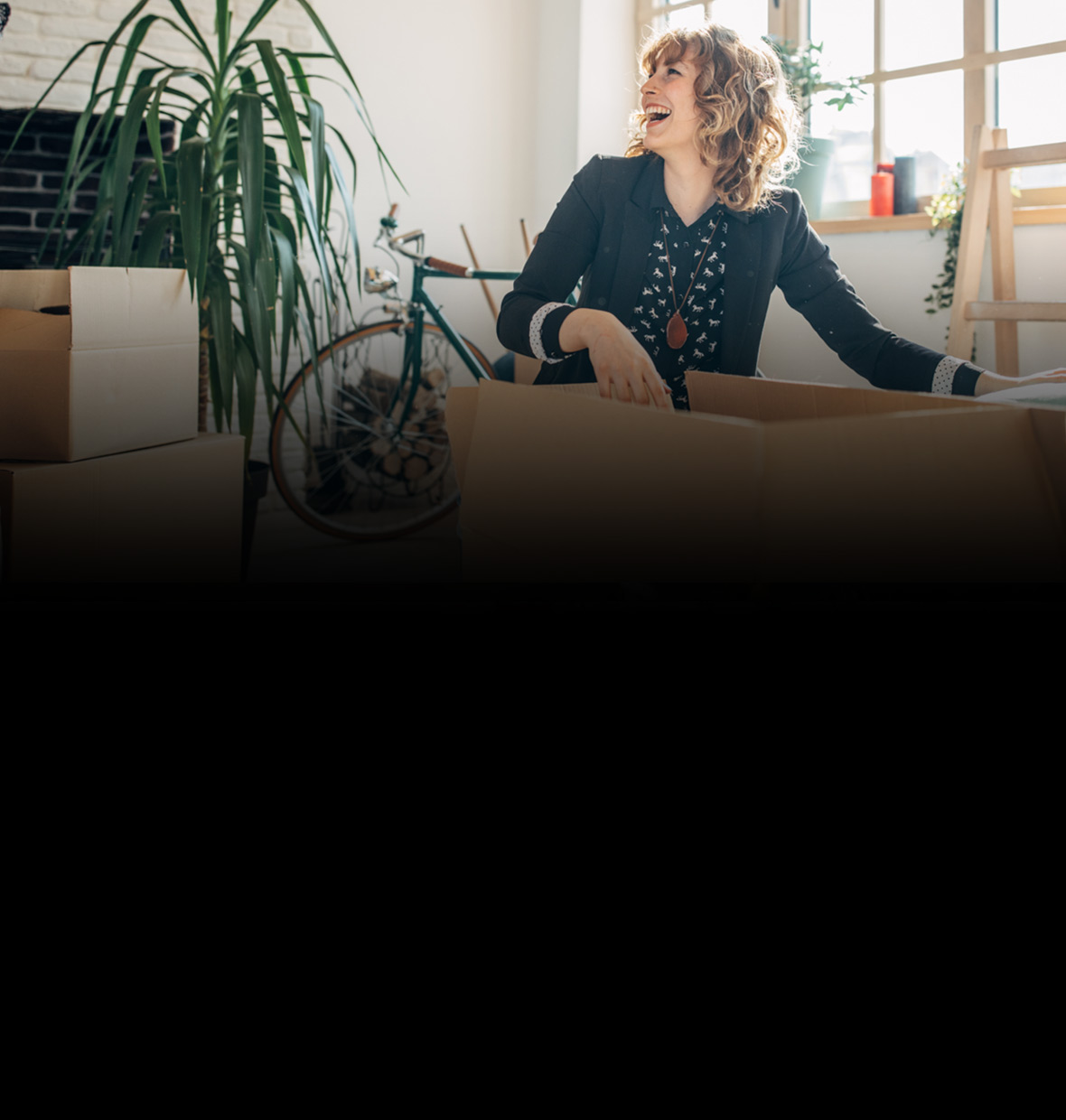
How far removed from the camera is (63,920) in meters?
0.32

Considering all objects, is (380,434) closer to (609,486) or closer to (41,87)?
(41,87)

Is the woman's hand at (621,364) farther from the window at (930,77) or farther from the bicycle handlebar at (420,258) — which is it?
the window at (930,77)

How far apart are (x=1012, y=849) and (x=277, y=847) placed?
0.80ft

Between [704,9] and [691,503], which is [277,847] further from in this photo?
[704,9]

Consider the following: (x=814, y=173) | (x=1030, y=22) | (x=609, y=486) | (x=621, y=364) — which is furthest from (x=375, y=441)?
(x=609, y=486)

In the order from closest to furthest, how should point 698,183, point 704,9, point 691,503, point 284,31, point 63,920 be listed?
point 63,920 < point 691,503 < point 698,183 < point 284,31 < point 704,9

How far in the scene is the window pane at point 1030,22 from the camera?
2.74 meters

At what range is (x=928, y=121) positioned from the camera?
9.98ft

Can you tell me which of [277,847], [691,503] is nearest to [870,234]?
[691,503]

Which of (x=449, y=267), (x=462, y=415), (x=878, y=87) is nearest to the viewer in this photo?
(x=462, y=415)

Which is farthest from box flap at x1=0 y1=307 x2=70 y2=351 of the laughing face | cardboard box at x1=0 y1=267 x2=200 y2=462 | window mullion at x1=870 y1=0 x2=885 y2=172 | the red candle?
window mullion at x1=870 y1=0 x2=885 y2=172

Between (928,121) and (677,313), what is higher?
(928,121)

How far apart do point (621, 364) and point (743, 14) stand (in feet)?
10.8

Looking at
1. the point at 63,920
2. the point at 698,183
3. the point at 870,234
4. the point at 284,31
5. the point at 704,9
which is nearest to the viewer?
the point at 63,920
